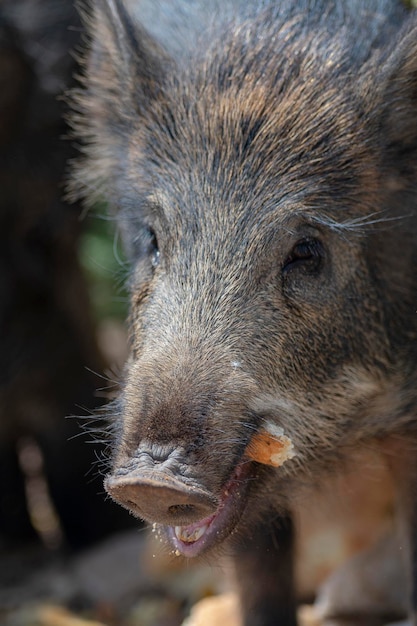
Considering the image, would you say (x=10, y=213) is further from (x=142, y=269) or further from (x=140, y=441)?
(x=140, y=441)

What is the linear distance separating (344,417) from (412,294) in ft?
1.41

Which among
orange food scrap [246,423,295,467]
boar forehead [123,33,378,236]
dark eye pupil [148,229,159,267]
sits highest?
boar forehead [123,33,378,236]

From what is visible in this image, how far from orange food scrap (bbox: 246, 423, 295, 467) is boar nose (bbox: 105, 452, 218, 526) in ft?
1.08

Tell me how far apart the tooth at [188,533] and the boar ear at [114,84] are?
1368mm

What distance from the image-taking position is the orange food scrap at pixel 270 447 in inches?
132

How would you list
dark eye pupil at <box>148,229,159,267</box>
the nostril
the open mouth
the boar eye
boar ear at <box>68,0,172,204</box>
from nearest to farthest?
the nostril, the open mouth, the boar eye, dark eye pupil at <box>148,229,159,267</box>, boar ear at <box>68,0,172,204</box>

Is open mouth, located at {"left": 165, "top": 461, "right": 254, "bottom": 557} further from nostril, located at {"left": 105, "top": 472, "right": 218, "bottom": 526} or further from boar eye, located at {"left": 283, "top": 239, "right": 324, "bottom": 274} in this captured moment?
boar eye, located at {"left": 283, "top": 239, "right": 324, "bottom": 274}

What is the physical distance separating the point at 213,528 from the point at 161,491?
Result: 18.5 inches

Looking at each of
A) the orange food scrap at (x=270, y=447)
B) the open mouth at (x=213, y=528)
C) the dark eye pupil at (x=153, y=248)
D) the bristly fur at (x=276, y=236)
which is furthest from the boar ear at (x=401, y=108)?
the open mouth at (x=213, y=528)

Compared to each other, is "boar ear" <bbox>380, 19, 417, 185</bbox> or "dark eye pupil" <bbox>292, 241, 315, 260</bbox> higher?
"boar ear" <bbox>380, 19, 417, 185</bbox>

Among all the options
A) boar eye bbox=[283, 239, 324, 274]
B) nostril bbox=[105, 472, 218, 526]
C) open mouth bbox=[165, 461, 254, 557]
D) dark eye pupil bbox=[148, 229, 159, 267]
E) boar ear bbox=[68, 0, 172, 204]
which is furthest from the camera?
boar ear bbox=[68, 0, 172, 204]

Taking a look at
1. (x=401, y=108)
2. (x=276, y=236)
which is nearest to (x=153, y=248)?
(x=276, y=236)

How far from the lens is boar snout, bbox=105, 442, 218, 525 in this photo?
292cm

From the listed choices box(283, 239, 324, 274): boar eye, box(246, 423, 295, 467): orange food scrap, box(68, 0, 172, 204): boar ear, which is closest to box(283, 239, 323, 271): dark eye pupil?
box(283, 239, 324, 274): boar eye
